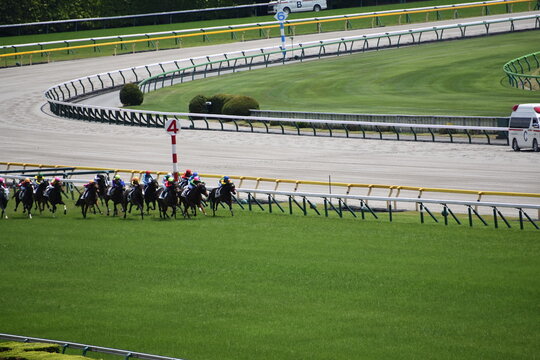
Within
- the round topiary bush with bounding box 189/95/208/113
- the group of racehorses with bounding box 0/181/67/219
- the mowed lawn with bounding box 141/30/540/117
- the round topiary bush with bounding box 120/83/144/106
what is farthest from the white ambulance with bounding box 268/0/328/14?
the group of racehorses with bounding box 0/181/67/219

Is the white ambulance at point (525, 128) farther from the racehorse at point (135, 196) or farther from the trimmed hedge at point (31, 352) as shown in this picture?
the trimmed hedge at point (31, 352)

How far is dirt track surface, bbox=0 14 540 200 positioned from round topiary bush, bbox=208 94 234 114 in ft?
9.77

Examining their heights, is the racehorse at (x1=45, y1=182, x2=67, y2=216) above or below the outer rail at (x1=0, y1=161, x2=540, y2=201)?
above

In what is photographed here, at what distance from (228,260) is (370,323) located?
4.77m

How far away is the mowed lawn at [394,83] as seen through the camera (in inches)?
1513

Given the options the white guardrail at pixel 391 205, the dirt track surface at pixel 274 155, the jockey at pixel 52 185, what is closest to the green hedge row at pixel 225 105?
the dirt track surface at pixel 274 155

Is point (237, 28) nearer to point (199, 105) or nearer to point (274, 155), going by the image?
point (199, 105)

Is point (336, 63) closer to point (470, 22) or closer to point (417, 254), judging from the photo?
point (470, 22)

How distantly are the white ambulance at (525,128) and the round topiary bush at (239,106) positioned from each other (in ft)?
39.1

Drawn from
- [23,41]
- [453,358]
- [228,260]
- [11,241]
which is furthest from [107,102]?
[453,358]

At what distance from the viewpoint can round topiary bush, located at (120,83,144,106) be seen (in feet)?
141

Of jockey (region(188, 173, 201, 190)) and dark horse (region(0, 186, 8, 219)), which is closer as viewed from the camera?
jockey (region(188, 173, 201, 190))

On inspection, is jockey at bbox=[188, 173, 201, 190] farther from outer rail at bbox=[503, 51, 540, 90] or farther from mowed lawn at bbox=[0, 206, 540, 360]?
outer rail at bbox=[503, 51, 540, 90]

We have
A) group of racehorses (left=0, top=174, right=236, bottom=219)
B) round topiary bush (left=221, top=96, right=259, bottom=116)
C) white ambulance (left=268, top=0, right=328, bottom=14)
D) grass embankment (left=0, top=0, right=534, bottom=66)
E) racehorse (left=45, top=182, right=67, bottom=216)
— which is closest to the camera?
group of racehorses (left=0, top=174, right=236, bottom=219)
